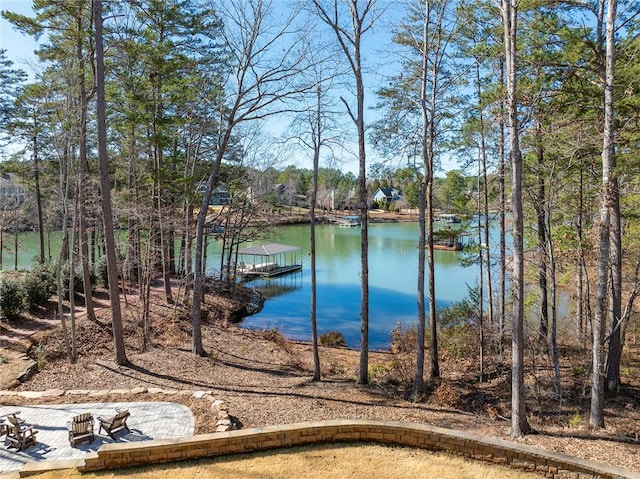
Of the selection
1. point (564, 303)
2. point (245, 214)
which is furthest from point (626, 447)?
point (245, 214)

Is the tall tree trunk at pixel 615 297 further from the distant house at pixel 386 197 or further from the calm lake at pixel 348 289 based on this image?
the distant house at pixel 386 197

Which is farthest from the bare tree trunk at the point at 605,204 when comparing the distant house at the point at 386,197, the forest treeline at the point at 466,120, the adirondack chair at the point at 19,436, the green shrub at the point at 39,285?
the distant house at the point at 386,197

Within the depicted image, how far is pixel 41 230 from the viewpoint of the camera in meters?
17.0

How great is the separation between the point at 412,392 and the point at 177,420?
4.52m

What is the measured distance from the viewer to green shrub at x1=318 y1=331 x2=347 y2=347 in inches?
516

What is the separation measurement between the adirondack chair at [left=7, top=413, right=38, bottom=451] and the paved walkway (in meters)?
0.06

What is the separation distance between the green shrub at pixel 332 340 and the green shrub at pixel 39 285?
8.14 metres

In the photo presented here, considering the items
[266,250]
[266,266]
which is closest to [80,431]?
[266,250]

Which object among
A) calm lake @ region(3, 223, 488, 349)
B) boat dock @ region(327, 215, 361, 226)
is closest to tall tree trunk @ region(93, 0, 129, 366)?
calm lake @ region(3, 223, 488, 349)

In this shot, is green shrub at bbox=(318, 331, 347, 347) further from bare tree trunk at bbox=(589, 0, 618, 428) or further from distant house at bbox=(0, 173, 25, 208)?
distant house at bbox=(0, 173, 25, 208)

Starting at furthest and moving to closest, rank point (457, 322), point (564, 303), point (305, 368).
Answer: point (564, 303) < point (457, 322) < point (305, 368)

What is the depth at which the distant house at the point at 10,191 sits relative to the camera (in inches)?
746

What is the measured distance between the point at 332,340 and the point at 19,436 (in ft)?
30.0

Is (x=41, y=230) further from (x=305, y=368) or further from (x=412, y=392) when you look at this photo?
(x=412, y=392)
